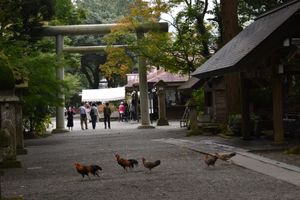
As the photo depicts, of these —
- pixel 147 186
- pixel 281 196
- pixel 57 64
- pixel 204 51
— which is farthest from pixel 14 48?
pixel 281 196

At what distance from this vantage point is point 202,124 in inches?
938

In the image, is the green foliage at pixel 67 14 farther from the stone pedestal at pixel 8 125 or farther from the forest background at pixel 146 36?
the stone pedestal at pixel 8 125

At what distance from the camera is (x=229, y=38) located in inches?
898

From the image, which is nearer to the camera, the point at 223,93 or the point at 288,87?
the point at 288,87

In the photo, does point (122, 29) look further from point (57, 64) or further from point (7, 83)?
point (7, 83)

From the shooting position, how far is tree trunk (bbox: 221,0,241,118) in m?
22.1

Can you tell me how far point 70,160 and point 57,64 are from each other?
8302 millimetres

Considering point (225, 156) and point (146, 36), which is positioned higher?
point (146, 36)

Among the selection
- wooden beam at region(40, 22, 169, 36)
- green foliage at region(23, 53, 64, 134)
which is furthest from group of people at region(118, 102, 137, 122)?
green foliage at region(23, 53, 64, 134)

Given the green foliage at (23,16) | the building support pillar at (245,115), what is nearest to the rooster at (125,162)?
the building support pillar at (245,115)

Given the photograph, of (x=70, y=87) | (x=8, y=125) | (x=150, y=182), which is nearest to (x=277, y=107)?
(x=150, y=182)

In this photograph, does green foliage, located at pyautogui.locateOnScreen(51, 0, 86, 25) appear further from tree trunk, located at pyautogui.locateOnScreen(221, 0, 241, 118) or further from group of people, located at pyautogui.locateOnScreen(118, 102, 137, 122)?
tree trunk, located at pyautogui.locateOnScreen(221, 0, 241, 118)

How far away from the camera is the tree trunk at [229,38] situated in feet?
72.6

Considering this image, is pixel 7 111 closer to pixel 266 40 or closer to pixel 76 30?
pixel 266 40
